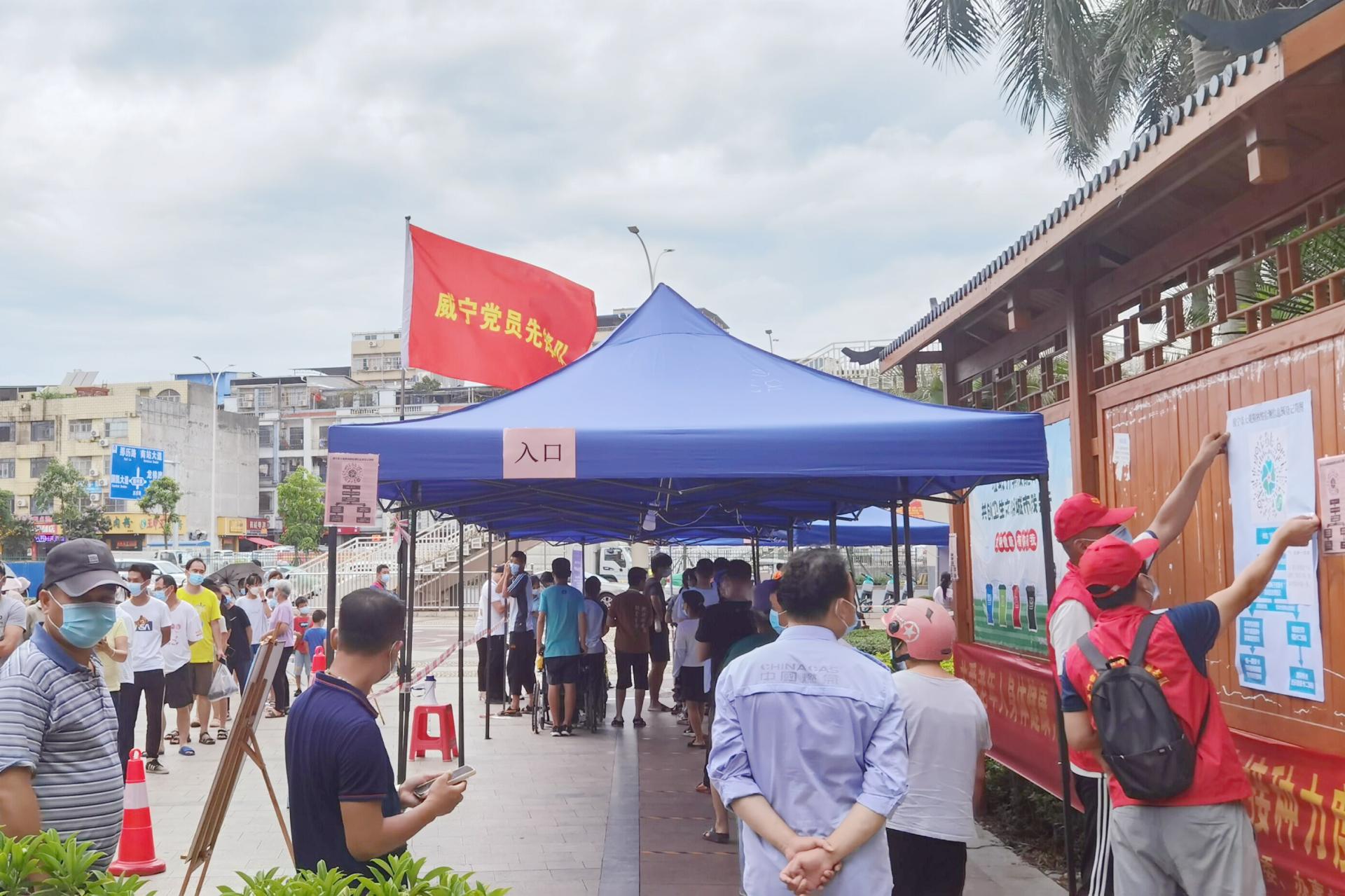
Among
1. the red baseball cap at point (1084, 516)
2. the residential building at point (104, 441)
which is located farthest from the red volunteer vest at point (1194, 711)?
the residential building at point (104, 441)

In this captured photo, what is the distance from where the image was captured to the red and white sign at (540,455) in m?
5.98

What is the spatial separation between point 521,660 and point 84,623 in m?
10.6

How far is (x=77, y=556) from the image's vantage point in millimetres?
3807

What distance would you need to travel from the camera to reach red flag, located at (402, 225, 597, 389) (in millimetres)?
8203

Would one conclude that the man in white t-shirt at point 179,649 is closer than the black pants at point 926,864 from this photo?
No

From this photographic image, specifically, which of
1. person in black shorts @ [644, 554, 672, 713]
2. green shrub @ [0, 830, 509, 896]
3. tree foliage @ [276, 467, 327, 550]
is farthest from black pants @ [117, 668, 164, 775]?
tree foliage @ [276, 467, 327, 550]

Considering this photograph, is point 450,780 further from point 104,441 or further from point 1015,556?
point 104,441

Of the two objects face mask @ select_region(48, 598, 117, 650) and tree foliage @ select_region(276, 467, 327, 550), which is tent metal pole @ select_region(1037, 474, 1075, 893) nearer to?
face mask @ select_region(48, 598, 117, 650)

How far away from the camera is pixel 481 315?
866 cm

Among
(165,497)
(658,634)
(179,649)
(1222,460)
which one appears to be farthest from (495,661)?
(165,497)

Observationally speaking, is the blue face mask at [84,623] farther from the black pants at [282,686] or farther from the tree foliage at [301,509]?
the tree foliage at [301,509]

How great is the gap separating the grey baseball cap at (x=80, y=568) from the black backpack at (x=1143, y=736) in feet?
10.7

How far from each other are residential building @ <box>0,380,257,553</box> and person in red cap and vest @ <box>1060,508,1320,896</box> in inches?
2311

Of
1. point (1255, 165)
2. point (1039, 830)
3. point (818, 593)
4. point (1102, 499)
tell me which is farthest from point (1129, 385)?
point (818, 593)
